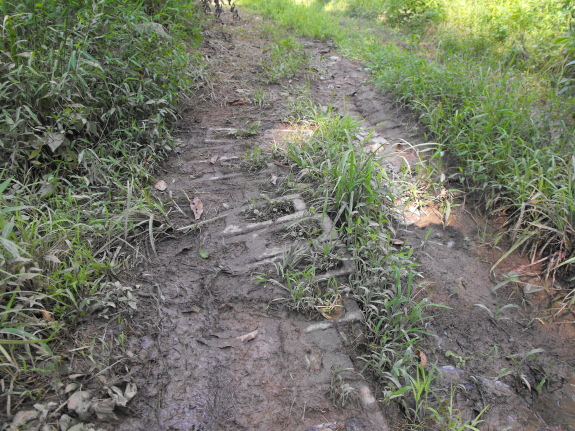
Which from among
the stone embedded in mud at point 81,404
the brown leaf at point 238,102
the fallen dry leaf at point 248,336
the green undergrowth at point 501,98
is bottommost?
the fallen dry leaf at point 248,336

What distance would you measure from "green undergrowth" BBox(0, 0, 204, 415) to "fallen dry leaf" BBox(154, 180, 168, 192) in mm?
81

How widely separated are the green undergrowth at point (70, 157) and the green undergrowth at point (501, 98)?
242 cm

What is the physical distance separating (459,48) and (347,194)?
3.41m

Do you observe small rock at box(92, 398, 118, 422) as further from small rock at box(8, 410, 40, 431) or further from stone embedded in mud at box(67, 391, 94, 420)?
small rock at box(8, 410, 40, 431)

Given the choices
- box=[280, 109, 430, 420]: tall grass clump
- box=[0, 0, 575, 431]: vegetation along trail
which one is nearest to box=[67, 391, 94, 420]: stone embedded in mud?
box=[0, 0, 575, 431]: vegetation along trail

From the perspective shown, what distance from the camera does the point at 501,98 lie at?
3.48 m

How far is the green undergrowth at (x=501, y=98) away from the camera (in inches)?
107

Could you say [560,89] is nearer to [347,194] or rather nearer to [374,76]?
[374,76]

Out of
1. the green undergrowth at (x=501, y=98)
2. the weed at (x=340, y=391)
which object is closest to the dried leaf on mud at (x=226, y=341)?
the weed at (x=340, y=391)

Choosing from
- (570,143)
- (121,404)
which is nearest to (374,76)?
(570,143)

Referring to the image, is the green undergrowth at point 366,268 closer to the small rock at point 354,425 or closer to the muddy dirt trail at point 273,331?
the muddy dirt trail at point 273,331

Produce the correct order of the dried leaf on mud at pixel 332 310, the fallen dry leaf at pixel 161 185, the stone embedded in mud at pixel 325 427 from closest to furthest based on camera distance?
the stone embedded in mud at pixel 325 427 < the dried leaf on mud at pixel 332 310 < the fallen dry leaf at pixel 161 185

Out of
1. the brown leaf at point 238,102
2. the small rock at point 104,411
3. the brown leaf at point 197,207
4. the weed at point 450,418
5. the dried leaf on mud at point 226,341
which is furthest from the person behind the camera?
the brown leaf at point 238,102

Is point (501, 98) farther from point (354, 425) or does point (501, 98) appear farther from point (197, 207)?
point (354, 425)
